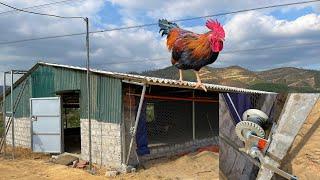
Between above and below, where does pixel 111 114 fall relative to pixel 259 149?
below

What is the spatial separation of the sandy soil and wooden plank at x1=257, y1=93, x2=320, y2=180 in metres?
0.04

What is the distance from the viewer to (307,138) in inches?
105

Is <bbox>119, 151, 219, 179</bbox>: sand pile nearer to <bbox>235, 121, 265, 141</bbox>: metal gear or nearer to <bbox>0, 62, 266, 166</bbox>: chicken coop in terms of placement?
<bbox>0, 62, 266, 166</bbox>: chicken coop

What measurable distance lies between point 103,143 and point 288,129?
10728 millimetres

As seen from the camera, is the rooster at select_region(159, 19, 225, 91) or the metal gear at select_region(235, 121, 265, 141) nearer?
the metal gear at select_region(235, 121, 265, 141)

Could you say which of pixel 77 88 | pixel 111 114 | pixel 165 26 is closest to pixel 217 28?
pixel 165 26

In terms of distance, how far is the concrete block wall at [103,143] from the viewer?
12.5 m

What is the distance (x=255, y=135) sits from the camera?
2.83 meters

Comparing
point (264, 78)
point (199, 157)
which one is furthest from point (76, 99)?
point (264, 78)

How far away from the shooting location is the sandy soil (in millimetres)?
2641

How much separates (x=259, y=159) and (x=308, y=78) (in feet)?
123

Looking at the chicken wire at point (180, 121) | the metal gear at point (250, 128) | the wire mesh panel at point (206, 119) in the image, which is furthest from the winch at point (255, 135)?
the wire mesh panel at point (206, 119)

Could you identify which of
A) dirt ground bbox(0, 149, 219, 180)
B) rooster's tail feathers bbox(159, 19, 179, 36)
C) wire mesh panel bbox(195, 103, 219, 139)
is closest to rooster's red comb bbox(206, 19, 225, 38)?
rooster's tail feathers bbox(159, 19, 179, 36)

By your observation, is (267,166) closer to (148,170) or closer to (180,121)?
(148,170)
